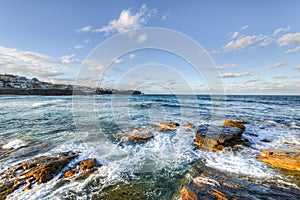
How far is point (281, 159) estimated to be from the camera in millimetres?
5535

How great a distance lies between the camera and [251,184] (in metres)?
4.03

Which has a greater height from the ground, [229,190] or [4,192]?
[229,190]

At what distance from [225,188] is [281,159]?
11.4 ft

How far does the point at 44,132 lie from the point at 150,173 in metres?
7.44

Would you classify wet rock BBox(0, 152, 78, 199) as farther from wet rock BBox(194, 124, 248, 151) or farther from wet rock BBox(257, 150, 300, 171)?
wet rock BBox(257, 150, 300, 171)

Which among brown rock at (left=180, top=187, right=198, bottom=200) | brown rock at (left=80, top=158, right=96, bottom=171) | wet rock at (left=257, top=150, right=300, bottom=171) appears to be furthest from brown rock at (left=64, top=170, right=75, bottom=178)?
wet rock at (left=257, top=150, right=300, bottom=171)

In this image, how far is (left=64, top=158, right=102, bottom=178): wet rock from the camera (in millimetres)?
4652

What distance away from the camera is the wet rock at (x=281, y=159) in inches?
200

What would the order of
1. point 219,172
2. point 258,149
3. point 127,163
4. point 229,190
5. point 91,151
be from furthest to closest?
1. point 258,149
2. point 91,151
3. point 127,163
4. point 219,172
5. point 229,190

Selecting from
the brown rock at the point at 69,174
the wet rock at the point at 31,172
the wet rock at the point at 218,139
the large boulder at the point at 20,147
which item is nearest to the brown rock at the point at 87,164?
the brown rock at the point at 69,174

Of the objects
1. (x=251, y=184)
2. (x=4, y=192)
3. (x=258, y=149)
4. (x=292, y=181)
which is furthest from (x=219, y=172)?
(x=4, y=192)

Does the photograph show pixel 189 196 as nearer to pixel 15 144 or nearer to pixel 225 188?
pixel 225 188

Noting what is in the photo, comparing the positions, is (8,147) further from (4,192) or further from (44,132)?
(4,192)

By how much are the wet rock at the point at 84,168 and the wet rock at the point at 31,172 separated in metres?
0.38
